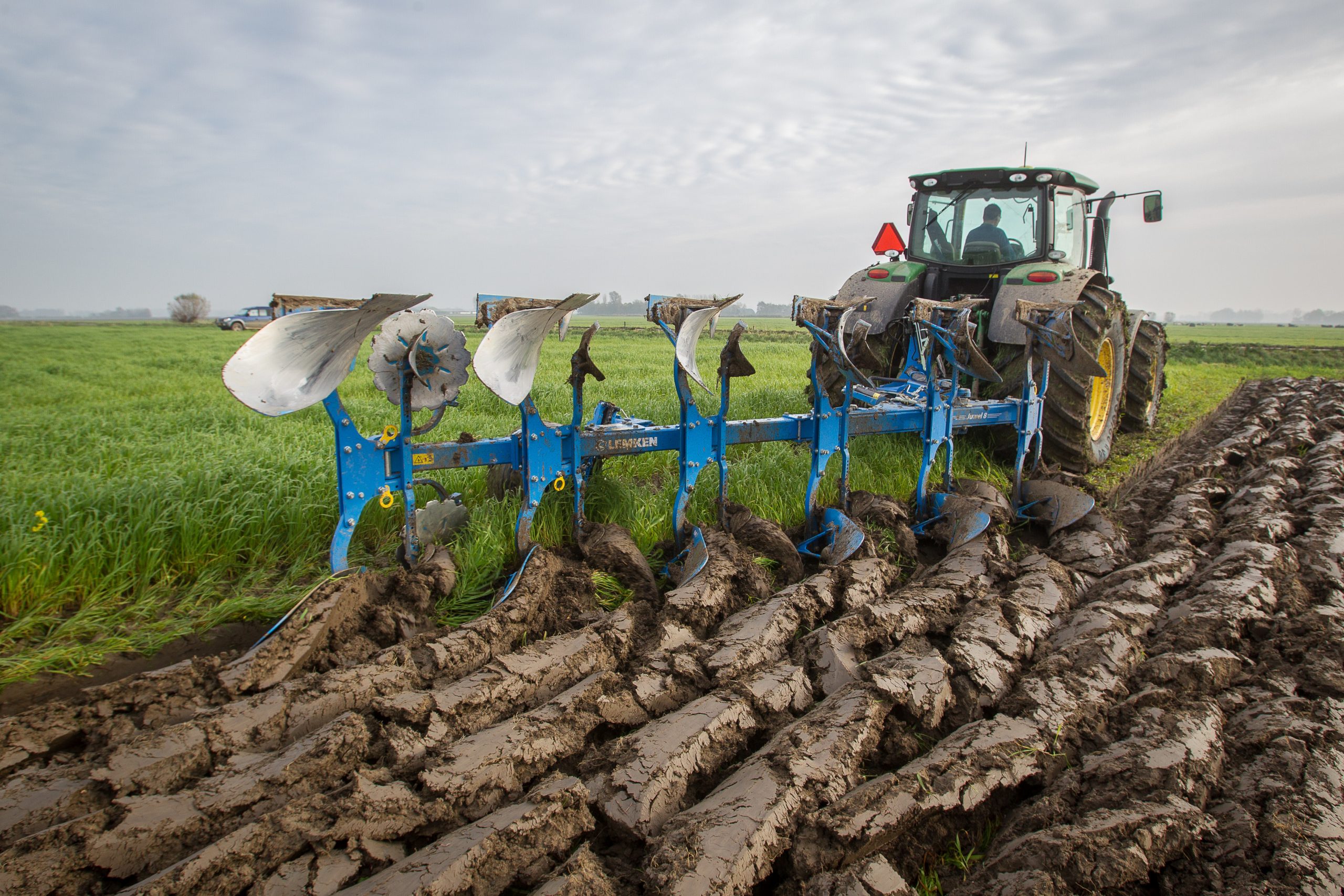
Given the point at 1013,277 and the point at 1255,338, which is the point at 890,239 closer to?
the point at 1013,277

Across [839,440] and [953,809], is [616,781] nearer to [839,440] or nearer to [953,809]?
[953,809]

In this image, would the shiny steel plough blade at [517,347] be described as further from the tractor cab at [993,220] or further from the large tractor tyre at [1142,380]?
the large tractor tyre at [1142,380]

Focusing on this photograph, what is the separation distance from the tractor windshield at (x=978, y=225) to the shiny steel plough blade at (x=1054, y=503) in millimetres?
2166

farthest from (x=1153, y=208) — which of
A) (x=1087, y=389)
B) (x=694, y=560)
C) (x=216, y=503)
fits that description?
(x=216, y=503)

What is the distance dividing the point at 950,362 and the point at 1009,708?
94.7 inches

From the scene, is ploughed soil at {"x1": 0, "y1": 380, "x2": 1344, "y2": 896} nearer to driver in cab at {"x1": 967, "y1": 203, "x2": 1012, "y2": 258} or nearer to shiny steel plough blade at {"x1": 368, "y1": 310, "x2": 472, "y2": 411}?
shiny steel plough blade at {"x1": 368, "y1": 310, "x2": 472, "y2": 411}

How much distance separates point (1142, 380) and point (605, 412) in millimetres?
5411

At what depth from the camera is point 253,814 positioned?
167cm

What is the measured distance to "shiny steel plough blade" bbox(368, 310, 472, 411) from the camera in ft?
8.84

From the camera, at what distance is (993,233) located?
19.5 ft

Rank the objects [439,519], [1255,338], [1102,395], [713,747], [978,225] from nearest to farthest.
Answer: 1. [713,747]
2. [439,519]
3. [1102,395]
4. [978,225]
5. [1255,338]

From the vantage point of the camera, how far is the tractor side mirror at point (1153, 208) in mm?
5961

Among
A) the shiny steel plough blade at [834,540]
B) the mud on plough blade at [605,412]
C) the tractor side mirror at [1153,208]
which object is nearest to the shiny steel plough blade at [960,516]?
the mud on plough blade at [605,412]

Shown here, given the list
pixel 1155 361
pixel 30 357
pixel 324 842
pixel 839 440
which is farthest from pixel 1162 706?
pixel 30 357
